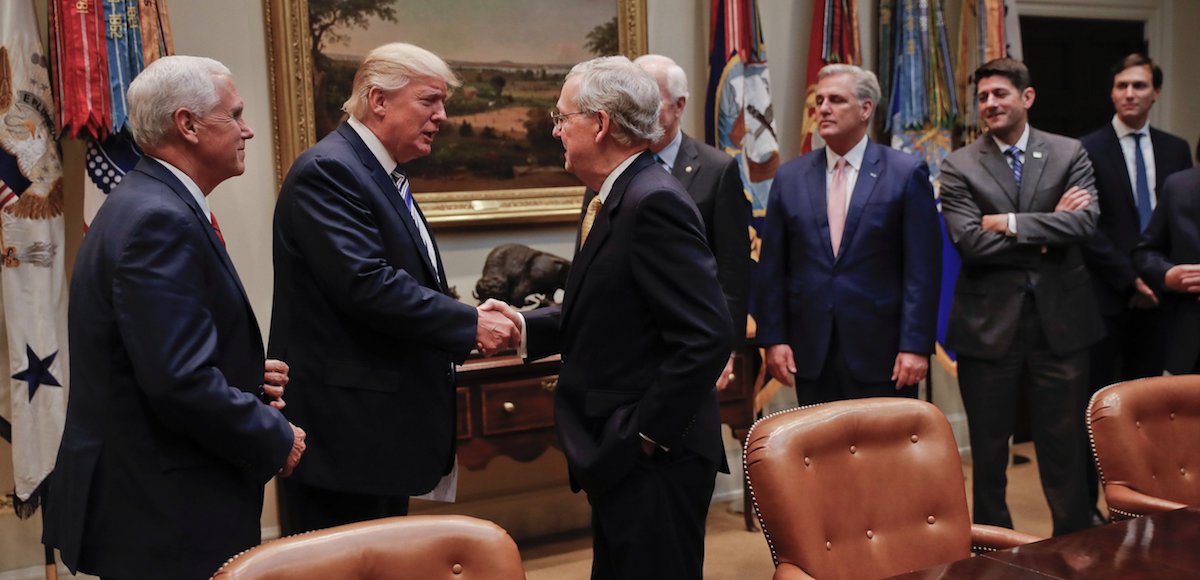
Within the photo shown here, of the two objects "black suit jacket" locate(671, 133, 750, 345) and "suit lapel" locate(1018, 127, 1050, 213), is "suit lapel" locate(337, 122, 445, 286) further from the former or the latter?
"suit lapel" locate(1018, 127, 1050, 213)

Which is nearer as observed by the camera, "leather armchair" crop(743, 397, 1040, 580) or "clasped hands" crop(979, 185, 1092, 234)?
"leather armchair" crop(743, 397, 1040, 580)

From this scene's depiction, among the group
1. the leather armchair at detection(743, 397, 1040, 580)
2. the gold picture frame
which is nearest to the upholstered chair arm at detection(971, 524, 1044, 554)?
the leather armchair at detection(743, 397, 1040, 580)

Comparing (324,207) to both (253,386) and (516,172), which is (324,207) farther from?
(516,172)

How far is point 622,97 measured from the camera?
223 cm

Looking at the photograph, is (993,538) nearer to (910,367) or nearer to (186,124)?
(910,367)

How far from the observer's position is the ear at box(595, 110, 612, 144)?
7.38 feet

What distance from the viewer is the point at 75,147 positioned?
3.70m

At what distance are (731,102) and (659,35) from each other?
0.46 meters

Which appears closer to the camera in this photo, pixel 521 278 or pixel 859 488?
pixel 859 488

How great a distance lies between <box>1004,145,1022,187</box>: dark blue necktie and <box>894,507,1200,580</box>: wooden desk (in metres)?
1.96

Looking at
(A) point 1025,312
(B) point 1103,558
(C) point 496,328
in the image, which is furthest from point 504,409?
(B) point 1103,558

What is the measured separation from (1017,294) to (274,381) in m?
2.55

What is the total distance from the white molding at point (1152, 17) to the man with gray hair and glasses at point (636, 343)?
439 centimetres

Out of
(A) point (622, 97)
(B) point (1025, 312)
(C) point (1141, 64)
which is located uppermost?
(C) point (1141, 64)
